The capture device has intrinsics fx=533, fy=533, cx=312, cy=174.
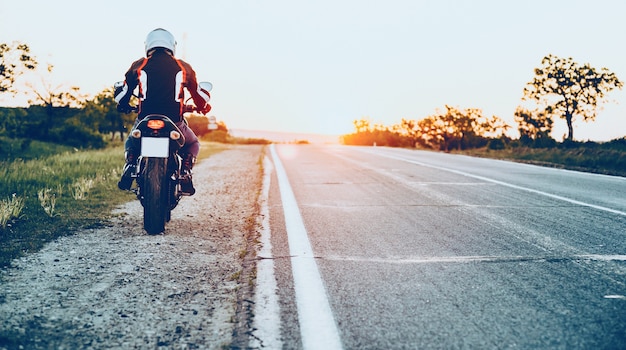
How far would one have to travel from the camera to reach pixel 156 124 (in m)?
5.04

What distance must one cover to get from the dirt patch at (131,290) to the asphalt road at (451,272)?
0.38 m

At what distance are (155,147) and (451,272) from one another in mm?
2880

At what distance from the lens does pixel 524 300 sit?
3.22 meters

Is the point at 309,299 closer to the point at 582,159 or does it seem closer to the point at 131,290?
the point at 131,290

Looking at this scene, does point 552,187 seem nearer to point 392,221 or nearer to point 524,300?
point 392,221

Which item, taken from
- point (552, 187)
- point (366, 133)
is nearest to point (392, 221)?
point (552, 187)

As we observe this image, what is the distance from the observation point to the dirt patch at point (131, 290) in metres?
2.62

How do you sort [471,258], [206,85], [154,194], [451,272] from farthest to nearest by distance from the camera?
[206,85], [154,194], [471,258], [451,272]

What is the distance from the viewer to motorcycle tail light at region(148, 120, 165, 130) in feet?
16.5

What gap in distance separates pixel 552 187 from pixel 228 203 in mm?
5847

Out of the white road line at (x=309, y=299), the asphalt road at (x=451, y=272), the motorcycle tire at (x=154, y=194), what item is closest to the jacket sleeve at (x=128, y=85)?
the motorcycle tire at (x=154, y=194)

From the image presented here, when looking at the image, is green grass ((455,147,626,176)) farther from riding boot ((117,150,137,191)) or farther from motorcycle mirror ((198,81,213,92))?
riding boot ((117,150,137,191))

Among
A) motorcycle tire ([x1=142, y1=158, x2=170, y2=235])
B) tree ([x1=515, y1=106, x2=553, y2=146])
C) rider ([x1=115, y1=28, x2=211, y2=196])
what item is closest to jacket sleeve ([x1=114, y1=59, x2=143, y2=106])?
rider ([x1=115, y1=28, x2=211, y2=196])

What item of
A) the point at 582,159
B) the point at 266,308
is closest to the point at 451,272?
the point at 266,308
